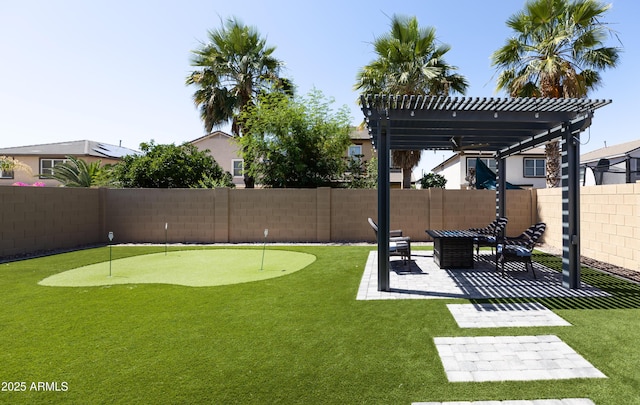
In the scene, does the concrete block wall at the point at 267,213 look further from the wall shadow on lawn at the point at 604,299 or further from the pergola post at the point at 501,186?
the wall shadow on lawn at the point at 604,299

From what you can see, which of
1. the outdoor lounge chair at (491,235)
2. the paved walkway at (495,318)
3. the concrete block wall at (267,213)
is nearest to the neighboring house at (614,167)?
the concrete block wall at (267,213)

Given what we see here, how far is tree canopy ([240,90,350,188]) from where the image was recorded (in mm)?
13195

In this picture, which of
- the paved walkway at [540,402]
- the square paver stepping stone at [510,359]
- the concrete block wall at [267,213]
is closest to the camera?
the paved walkway at [540,402]

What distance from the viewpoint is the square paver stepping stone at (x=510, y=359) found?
2.98m

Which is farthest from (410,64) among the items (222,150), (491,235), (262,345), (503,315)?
→ (222,150)

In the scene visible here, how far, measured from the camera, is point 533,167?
77.6 ft

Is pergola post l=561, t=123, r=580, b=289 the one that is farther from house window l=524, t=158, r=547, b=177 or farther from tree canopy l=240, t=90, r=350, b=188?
house window l=524, t=158, r=547, b=177

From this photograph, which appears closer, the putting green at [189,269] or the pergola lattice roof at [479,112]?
the pergola lattice roof at [479,112]

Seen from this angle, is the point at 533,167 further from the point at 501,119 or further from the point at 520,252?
the point at 501,119

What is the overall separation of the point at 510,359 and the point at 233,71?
51.1 feet

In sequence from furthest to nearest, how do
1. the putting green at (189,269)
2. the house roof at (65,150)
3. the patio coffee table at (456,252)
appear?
the house roof at (65,150)
the patio coffee table at (456,252)
the putting green at (189,269)

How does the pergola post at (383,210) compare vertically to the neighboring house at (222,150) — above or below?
below

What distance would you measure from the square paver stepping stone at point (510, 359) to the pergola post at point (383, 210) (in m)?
2.10

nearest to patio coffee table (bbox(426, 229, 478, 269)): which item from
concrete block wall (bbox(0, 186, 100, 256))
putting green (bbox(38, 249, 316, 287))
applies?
putting green (bbox(38, 249, 316, 287))
